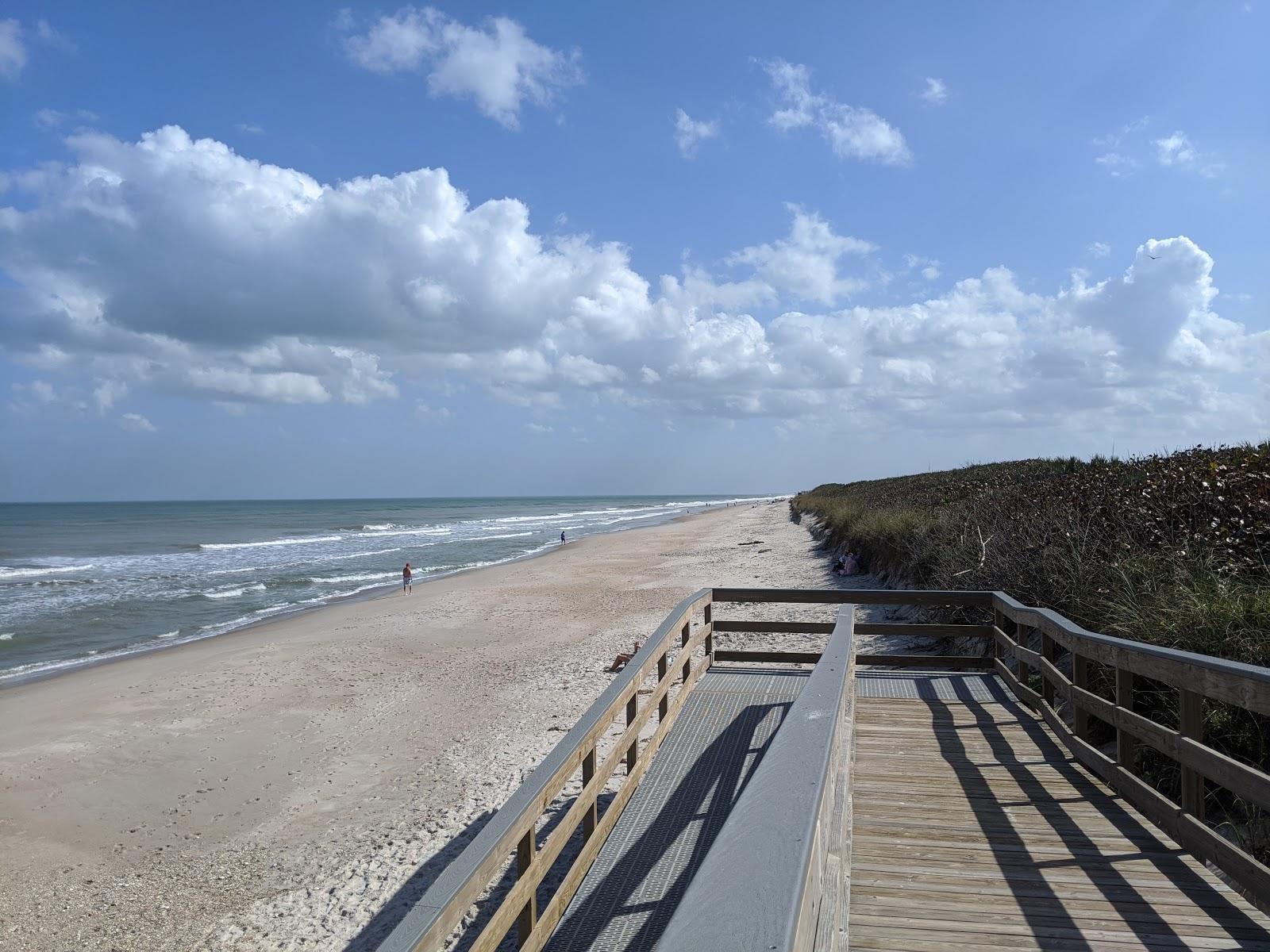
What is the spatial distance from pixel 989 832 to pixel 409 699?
391 inches

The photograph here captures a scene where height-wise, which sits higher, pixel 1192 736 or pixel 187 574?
pixel 1192 736

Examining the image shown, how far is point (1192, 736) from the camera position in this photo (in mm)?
3705

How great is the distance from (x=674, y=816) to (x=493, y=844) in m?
2.57

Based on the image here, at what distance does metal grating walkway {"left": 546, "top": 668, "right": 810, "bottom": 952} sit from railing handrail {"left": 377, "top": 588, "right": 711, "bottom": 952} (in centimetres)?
81

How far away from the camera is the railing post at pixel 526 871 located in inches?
120

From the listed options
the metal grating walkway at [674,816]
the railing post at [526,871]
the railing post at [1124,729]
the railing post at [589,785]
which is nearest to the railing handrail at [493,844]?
the railing post at [526,871]

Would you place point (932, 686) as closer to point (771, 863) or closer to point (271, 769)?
point (771, 863)

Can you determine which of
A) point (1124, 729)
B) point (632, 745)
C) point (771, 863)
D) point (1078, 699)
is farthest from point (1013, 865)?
point (771, 863)

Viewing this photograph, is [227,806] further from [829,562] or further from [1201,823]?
[829,562]

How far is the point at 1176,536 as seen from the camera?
7.87 meters

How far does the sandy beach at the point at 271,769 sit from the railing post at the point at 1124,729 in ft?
17.4

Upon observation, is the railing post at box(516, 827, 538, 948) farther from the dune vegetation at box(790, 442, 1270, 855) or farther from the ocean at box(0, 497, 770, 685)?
the ocean at box(0, 497, 770, 685)

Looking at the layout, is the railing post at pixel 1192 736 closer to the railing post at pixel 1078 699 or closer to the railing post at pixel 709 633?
the railing post at pixel 1078 699

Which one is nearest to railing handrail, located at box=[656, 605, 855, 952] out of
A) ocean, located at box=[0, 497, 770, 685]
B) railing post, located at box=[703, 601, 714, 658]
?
railing post, located at box=[703, 601, 714, 658]
